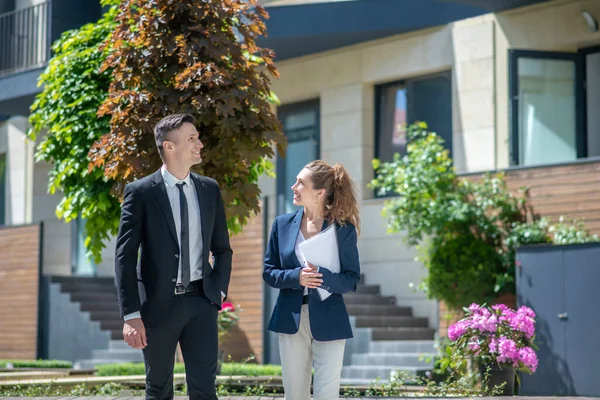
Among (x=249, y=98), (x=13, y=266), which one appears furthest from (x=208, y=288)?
(x=13, y=266)

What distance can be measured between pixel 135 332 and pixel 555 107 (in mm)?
10957

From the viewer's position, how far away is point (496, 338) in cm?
965

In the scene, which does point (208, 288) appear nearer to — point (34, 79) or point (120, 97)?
point (120, 97)

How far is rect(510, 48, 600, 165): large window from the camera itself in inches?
588

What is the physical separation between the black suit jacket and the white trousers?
54cm

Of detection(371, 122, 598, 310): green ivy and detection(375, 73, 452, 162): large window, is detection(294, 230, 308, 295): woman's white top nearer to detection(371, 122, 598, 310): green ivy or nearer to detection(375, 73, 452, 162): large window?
detection(371, 122, 598, 310): green ivy

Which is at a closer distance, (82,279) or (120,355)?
(120,355)

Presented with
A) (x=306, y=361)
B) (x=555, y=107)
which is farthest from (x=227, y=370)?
(x=306, y=361)

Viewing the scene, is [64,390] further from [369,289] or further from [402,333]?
[369,289]

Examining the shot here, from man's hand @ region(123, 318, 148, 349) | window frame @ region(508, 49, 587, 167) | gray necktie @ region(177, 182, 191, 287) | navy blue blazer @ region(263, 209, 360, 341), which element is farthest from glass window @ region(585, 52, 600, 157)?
man's hand @ region(123, 318, 148, 349)

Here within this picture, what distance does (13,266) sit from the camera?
20781 millimetres

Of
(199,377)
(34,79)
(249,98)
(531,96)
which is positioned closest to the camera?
(199,377)

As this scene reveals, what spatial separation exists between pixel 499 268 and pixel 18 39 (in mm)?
11497

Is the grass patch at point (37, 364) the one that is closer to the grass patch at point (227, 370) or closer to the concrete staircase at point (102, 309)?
the concrete staircase at point (102, 309)
